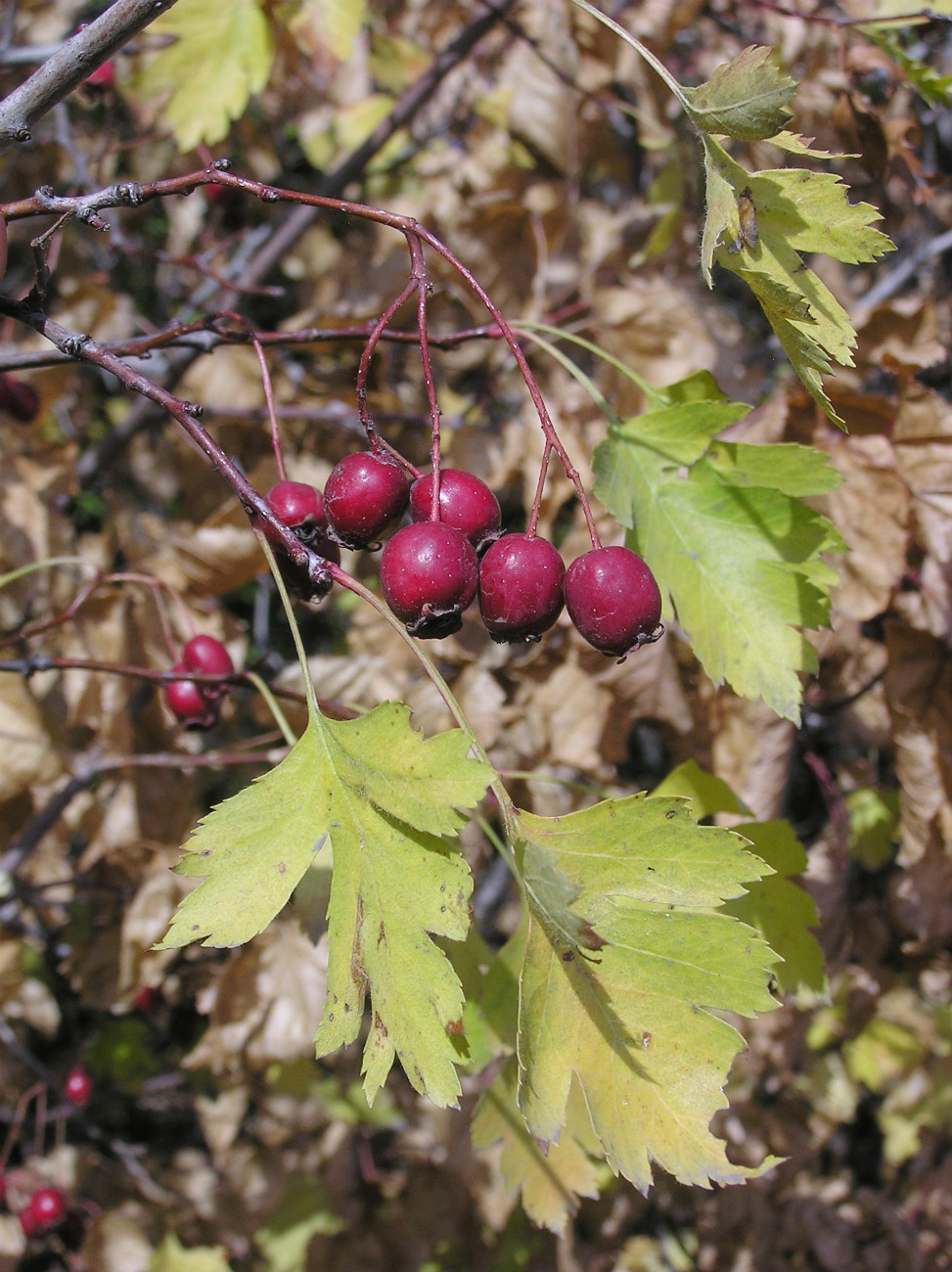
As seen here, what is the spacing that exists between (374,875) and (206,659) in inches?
33.3

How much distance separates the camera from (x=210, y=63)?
198 centimetres

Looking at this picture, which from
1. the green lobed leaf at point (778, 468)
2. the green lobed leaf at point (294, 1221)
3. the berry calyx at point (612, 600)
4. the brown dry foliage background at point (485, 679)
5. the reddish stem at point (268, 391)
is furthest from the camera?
the green lobed leaf at point (294, 1221)

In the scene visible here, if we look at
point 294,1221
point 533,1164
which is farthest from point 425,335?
point 294,1221

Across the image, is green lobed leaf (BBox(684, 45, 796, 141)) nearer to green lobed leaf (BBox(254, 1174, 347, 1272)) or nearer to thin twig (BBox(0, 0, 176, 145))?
thin twig (BBox(0, 0, 176, 145))

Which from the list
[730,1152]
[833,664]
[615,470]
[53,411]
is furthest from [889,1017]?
[53,411]

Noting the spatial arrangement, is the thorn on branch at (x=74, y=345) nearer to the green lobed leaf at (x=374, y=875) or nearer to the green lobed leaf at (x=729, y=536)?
the green lobed leaf at (x=374, y=875)

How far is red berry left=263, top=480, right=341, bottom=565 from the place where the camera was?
3.74 feet

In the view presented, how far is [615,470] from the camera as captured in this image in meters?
1.30

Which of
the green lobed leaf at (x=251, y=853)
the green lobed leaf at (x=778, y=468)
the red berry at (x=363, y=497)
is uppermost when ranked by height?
the red berry at (x=363, y=497)

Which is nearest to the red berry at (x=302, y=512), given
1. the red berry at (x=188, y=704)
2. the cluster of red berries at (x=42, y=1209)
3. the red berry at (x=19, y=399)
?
the red berry at (x=188, y=704)

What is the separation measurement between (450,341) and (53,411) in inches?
100

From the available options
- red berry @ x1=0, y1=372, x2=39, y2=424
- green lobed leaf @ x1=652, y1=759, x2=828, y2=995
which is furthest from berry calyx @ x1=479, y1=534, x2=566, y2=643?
red berry @ x1=0, y1=372, x2=39, y2=424

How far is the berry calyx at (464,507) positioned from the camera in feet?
3.50

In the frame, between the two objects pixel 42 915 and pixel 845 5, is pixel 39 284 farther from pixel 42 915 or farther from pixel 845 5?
pixel 42 915
